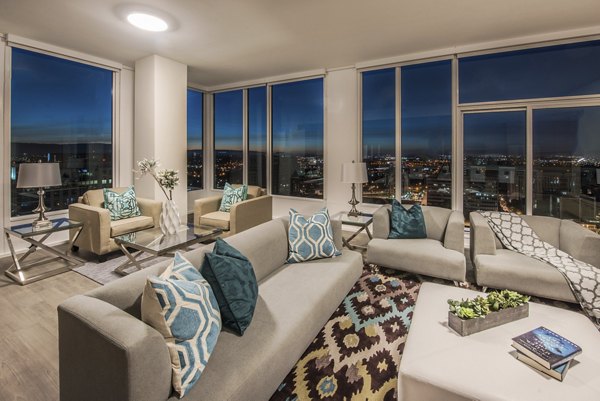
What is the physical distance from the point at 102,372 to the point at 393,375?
4.94 feet

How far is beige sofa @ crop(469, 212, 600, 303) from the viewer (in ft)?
8.65

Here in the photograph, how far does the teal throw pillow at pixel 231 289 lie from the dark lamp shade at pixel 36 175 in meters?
3.00

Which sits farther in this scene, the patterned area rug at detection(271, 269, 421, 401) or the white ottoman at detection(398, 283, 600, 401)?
the patterned area rug at detection(271, 269, 421, 401)

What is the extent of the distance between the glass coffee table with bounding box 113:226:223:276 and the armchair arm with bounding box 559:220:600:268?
11.9 feet

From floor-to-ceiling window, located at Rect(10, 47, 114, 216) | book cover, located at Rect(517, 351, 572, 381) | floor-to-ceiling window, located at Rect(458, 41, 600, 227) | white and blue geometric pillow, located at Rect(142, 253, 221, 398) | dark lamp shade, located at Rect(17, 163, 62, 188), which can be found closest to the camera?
white and blue geometric pillow, located at Rect(142, 253, 221, 398)

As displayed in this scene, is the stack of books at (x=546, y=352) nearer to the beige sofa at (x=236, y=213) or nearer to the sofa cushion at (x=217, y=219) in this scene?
the beige sofa at (x=236, y=213)

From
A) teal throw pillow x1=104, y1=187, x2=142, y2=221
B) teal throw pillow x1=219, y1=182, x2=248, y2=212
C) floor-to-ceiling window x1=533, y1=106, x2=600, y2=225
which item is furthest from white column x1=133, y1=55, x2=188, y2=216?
floor-to-ceiling window x1=533, y1=106, x2=600, y2=225

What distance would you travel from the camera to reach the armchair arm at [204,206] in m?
4.71

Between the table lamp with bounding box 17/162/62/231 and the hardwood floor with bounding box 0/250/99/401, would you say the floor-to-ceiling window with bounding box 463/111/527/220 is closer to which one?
the hardwood floor with bounding box 0/250/99/401

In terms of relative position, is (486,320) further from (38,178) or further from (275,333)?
(38,178)

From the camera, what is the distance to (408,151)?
16.3ft

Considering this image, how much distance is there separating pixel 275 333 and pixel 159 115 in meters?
4.31

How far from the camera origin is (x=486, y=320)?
1.75 m

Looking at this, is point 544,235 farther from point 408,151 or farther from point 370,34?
point 370,34
